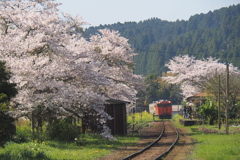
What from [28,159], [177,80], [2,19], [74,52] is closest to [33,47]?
[74,52]

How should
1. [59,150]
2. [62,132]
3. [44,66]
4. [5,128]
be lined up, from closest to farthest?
[5,128] < [59,150] < [44,66] < [62,132]

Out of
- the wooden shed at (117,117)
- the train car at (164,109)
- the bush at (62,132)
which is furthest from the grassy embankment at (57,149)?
the train car at (164,109)

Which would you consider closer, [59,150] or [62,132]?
[59,150]

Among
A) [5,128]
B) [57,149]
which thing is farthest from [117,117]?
[5,128]

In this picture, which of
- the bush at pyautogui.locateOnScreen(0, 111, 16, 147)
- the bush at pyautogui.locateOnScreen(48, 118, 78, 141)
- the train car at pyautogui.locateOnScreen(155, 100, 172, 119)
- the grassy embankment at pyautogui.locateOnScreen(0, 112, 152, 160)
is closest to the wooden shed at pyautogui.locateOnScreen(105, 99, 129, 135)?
the grassy embankment at pyautogui.locateOnScreen(0, 112, 152, 160)

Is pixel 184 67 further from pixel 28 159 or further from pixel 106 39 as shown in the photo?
pixel 28 159

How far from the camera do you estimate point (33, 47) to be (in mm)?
22891

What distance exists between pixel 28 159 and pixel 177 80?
157ft

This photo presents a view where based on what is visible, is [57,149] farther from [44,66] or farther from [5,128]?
[5,128]

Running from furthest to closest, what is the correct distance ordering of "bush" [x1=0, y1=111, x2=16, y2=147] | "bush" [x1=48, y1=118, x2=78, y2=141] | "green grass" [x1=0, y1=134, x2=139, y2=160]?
"bush" [x1=48, y1=118, x2=78, y2=141] < "green grass" [x1=0, y1=134, x2=139, y2=160] < "bush" [x1=0, y1=111, x2=16, y2=147]

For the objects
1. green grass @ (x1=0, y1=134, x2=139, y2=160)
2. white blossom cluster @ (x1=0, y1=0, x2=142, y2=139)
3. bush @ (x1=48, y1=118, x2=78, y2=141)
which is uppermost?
white blossom cluster @ (x1=0, y1=0, x2=142, y2=139)

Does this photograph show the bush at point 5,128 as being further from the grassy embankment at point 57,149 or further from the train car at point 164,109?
the train car at point 164,109

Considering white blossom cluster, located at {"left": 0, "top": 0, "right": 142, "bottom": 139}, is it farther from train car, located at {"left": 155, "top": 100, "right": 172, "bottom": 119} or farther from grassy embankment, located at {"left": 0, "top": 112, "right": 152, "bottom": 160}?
train car, located at {"left": 155, "top": 100, "right": 172, "bottom": 119}

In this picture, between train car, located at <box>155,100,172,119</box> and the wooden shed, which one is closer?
the wooden shed
